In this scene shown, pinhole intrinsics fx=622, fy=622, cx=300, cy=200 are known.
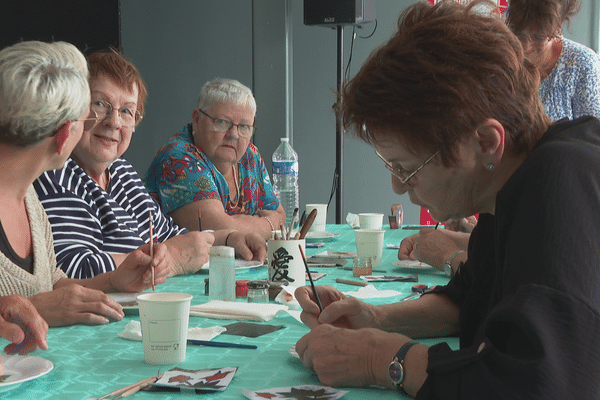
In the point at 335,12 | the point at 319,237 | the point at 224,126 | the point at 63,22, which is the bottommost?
the point at 319,237

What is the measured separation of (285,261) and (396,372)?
0.80m

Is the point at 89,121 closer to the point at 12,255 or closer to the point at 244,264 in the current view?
the point at 12,255

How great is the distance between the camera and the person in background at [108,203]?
1925 millimetres

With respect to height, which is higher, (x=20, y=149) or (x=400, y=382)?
(x=20, y=149)

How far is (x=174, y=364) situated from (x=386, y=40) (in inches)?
27.2

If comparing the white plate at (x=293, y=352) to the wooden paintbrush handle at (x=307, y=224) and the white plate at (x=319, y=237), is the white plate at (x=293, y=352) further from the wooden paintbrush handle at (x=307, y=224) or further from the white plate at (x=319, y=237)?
the white plate at (x=319, y=237)

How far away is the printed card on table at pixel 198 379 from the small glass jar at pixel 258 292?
0.52 metres

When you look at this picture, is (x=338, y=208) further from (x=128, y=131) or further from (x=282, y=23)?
(x=128, y=131)

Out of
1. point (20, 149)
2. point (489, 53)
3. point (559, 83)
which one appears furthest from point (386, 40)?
point (559, 83)

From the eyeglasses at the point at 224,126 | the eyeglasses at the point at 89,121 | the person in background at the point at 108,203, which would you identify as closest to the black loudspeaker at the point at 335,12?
the eyeglasses at the point at 224,126

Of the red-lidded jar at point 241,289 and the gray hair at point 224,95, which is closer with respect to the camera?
the red-lidded jar at point 241,289

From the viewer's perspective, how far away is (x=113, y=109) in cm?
231

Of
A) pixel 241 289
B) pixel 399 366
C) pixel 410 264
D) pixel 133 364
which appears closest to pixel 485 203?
pixel 399 366

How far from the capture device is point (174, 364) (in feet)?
3.65
